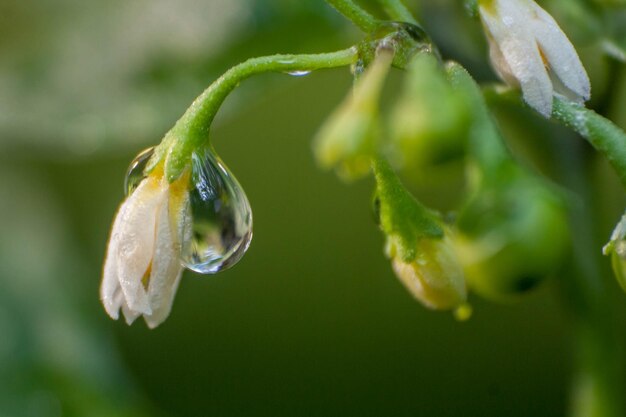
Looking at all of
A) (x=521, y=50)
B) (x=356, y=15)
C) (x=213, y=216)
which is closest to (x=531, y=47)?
(x=521, y=50)

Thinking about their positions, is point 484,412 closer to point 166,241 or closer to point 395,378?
point 395,378

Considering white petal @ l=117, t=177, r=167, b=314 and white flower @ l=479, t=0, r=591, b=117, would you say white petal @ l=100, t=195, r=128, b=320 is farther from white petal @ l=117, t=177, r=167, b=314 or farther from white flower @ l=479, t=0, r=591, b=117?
white flower @ l=479, t=0, r=591, b=117

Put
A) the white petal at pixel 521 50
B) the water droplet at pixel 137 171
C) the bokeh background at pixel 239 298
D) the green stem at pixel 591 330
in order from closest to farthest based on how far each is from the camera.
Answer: the white petal at pixel 521 50 → the water droplet at pixel 137 171 → the green stem at pixel 591 330 → the bokeh background at pixel 239 298

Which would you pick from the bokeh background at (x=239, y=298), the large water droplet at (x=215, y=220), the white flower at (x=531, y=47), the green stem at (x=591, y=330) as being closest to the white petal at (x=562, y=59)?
the white flower at (x=531, y=47)

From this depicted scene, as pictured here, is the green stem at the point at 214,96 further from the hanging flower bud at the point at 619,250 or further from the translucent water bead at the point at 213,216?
the hanging flower bud at the point at 619,250

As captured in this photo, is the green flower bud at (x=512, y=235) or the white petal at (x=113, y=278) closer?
the green flower bud at (x=512, y=235)

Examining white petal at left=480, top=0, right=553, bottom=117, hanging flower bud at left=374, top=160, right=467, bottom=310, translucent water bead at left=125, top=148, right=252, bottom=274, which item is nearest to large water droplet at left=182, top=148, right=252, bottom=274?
translucent water bead at left=125, top=148, right=252, bottom=274

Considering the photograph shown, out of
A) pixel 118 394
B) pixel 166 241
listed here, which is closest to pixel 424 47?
pixel 166 241
